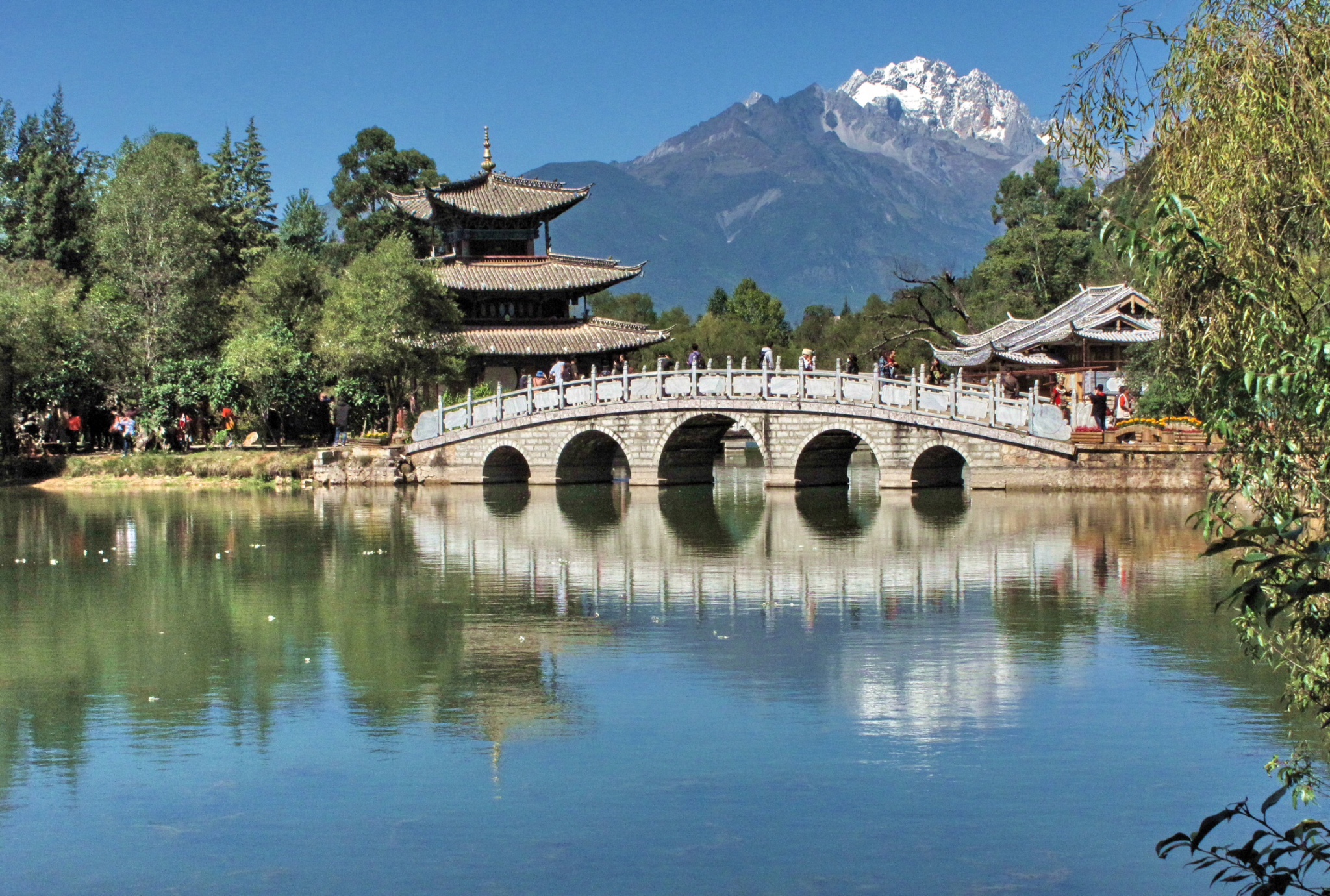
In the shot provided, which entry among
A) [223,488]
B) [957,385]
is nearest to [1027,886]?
[957,385]

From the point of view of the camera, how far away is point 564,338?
43938 mm

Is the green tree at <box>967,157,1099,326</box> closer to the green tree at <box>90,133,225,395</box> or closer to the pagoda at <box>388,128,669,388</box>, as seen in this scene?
the pagoda at <box>388,128,669,388</box>

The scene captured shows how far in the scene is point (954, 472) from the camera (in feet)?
108

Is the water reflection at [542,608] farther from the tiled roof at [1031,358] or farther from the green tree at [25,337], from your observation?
the tiled roof at [1031,358]

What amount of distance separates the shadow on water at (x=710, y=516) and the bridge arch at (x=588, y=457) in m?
1.88

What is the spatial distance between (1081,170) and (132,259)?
3549 centimetres

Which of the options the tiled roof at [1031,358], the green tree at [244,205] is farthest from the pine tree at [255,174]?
the tiled roof at [1031,358]

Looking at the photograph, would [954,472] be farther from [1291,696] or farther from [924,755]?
[1291,696]

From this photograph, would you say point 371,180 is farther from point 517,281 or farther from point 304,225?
point 517,281

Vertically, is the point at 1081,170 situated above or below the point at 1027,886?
above

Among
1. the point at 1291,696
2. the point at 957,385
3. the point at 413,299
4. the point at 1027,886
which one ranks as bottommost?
the point at 1027,886

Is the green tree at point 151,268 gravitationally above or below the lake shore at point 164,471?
above

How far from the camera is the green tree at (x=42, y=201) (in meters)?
47.6

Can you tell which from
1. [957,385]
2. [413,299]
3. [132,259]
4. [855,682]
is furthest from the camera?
[132,259]
